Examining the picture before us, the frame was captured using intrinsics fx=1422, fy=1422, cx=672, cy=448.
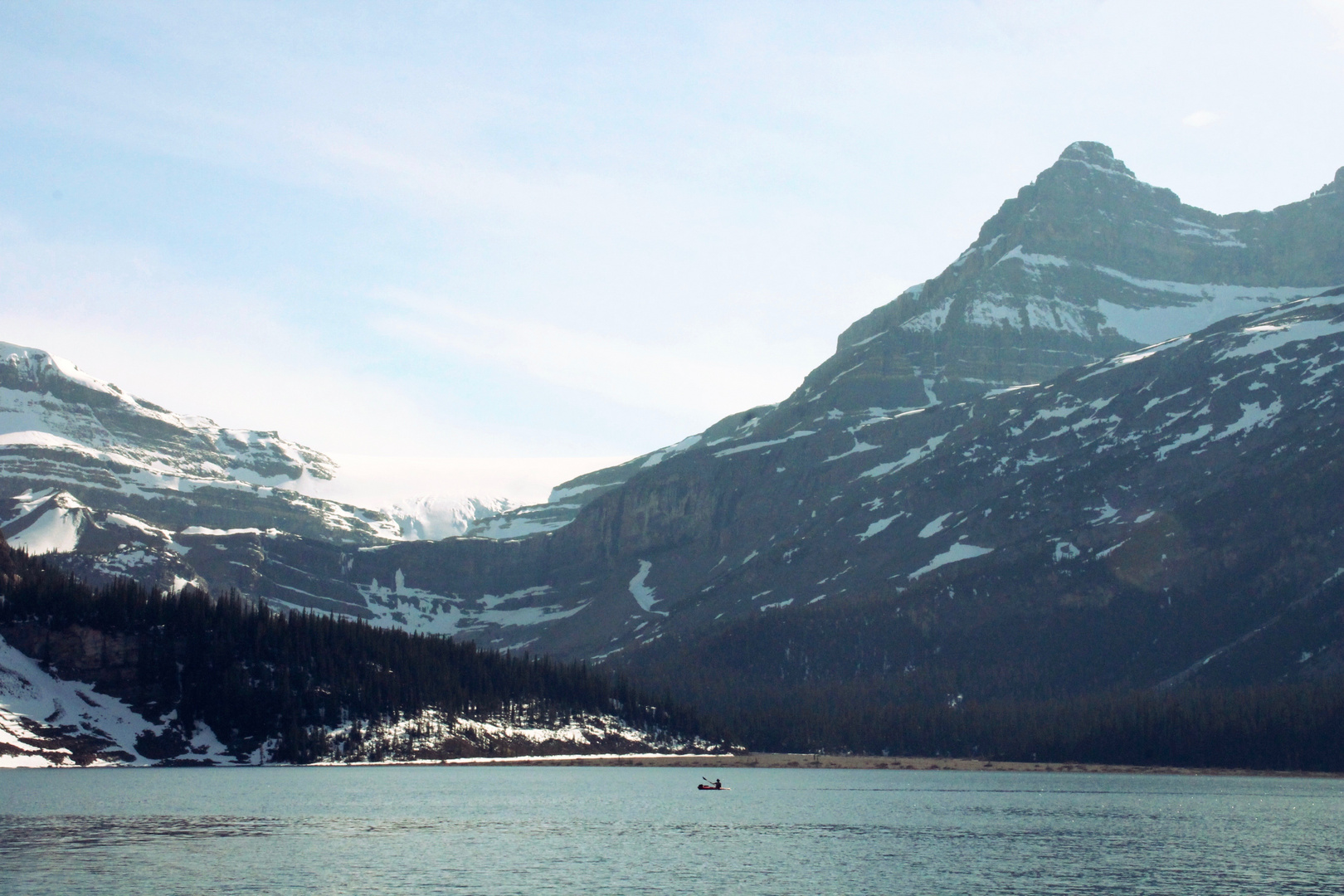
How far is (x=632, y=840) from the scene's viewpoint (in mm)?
112625

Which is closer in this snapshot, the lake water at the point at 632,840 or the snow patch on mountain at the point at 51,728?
the lake water at the point at 632,840

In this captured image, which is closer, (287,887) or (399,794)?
(287,887)

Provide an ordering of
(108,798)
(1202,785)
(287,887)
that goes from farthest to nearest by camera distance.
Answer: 1. (1202,785)
2. (108,798)
3. (287,887)

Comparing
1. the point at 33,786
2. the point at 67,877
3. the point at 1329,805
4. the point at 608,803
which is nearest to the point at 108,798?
the point at 33,786

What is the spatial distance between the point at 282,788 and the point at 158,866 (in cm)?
7102

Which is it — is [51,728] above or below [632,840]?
above

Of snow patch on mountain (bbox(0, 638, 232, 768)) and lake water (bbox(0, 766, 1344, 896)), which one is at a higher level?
snow patch on mountain (bbox(0, 638, 232, 768))

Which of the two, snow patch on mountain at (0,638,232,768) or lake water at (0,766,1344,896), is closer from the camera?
lake water at (0,766,1344,896)

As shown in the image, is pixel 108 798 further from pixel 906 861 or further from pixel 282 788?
pixel 906 861

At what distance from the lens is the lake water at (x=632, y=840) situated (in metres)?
87.8

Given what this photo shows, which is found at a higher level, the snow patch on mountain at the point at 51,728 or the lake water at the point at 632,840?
the snow patch on mountain at the point at 51,728

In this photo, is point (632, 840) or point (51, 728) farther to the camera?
point (51, 728)

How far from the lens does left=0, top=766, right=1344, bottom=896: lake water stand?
87812 millimetres

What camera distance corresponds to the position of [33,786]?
497ft
